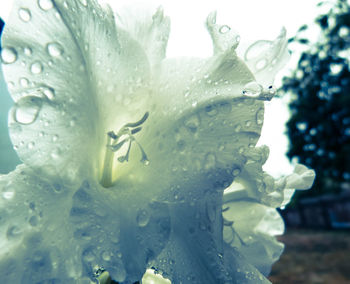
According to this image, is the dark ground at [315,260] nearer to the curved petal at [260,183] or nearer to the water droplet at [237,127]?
the curved petal at [260,183]

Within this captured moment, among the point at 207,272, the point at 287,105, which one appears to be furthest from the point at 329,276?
the point at 207,272

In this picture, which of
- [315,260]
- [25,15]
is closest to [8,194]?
[25,15]

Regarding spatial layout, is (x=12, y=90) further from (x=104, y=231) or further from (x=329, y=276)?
(x=329, y=276)

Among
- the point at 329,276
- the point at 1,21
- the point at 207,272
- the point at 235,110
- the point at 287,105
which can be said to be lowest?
the point at 329,276

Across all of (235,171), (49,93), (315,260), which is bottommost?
(315,260)

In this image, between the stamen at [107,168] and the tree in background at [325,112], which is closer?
the stamen at [107,168]

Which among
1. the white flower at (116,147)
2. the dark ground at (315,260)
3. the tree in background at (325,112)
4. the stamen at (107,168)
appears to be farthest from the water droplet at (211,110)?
the tree in background at (325,112)

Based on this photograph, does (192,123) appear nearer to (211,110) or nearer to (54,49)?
(211,110)
